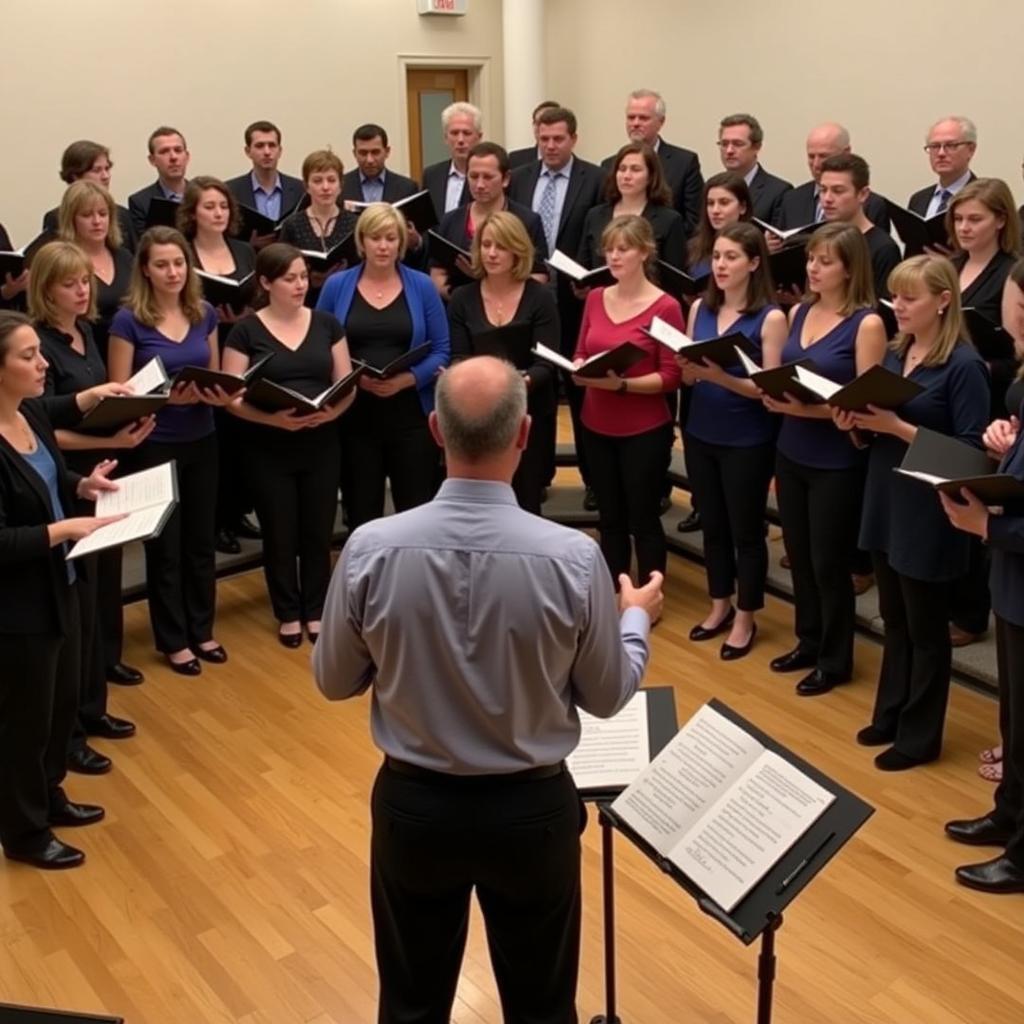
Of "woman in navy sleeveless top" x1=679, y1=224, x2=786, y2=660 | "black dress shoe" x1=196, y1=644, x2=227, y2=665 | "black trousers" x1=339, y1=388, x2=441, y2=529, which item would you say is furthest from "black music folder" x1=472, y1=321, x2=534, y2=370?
"black dress shoe" x1=196, y1=644, x2=227, y2=665

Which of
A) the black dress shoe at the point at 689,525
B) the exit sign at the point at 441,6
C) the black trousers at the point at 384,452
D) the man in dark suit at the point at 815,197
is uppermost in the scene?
the exit sign at the point at 441,6

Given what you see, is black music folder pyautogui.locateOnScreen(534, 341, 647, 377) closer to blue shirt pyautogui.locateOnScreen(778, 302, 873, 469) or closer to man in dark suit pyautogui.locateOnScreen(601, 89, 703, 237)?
blue shirt pyautogui.locateOnScreen(778, 302, 873, 469)

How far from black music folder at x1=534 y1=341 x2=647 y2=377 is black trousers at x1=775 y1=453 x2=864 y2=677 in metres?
0.65

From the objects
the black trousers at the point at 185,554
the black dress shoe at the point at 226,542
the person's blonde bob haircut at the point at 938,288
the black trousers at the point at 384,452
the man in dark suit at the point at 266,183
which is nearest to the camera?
the person's blonde bob haircut at the point at 938,288

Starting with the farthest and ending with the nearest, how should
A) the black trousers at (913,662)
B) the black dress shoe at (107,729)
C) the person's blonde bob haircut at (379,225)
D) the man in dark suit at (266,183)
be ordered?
the man in dark suit at (266,183) < the person's blonde bob haircut at (379,225) < the black dress shoe at (107,729) < the black trousers at (913,662)

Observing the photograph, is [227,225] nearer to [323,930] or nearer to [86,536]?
[86,536]

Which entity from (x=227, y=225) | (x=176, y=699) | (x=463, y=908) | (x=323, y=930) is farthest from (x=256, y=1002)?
(x=227, y=225)

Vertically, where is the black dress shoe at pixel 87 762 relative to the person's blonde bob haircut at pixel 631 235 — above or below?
below

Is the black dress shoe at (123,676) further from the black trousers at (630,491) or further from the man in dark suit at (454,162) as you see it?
the man in dark suit at (454,162)

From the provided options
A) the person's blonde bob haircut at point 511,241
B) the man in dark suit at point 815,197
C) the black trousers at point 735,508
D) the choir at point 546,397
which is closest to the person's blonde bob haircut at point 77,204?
the choir at point 546,397

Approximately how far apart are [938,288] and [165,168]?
399 centimetres

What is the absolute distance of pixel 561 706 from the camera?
6.29 feet

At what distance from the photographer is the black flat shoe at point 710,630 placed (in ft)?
15.6

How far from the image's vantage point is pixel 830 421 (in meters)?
3.90
